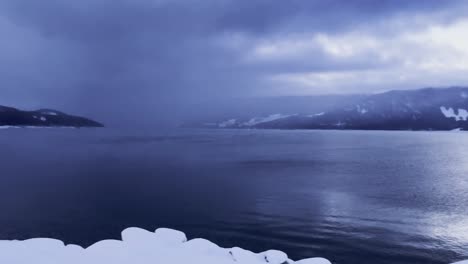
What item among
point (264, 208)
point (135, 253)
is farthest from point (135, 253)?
point (264, 208)

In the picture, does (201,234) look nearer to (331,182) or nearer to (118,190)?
(118,190)

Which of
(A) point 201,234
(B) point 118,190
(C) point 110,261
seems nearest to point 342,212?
(A) point 201,234

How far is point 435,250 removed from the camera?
2648 cm

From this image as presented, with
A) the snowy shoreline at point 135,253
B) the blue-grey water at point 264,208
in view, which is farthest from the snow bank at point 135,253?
the blue-grey water at point 264,208

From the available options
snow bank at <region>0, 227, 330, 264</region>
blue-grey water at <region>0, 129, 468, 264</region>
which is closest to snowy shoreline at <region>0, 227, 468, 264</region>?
snow bank at <region>0, 227, 330, 264</region>

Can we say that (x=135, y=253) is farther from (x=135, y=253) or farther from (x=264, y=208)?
(x=264, y=208)

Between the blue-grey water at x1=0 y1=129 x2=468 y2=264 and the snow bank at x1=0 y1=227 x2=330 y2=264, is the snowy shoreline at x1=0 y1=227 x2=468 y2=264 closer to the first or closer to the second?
→ the snow bank at x1=0 y1=227 x2=330 y2=264

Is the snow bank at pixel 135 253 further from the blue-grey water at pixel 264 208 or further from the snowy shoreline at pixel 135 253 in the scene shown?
the blue-grey water at pixel 264 208

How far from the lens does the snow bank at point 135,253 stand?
64.0 ft

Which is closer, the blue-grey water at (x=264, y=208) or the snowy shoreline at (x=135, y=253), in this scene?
the snowy shoreline at (x=135, y=253)

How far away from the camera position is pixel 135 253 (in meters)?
20.6

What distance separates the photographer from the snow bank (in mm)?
19516

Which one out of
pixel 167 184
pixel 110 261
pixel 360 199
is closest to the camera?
pixel 110 261

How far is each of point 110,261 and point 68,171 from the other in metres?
53.9
